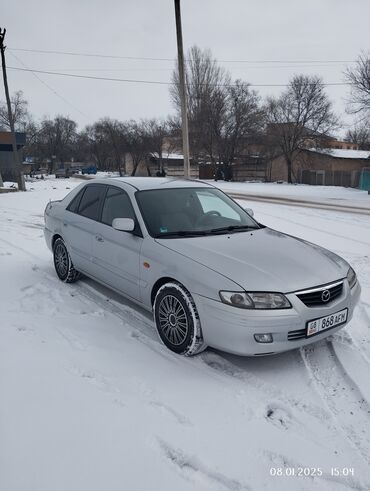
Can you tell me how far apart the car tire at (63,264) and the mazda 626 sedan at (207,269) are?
28cm

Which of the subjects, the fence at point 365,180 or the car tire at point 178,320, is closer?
the car tire at point 178,320

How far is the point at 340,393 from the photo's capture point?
9.68 ft

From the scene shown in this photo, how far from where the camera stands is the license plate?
10.2 ft

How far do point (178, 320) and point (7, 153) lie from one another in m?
48.4

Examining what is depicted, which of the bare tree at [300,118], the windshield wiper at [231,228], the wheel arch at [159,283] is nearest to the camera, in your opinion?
the wheel arch at [159,283]

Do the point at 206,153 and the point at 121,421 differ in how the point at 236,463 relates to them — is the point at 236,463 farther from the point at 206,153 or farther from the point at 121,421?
the point at 206,153

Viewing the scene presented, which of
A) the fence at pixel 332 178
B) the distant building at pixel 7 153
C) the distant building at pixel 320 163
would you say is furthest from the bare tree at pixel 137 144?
the fence at pixel 332 178

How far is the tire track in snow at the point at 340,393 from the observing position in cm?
252

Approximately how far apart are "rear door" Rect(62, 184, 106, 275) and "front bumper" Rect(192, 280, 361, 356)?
2.13 metres

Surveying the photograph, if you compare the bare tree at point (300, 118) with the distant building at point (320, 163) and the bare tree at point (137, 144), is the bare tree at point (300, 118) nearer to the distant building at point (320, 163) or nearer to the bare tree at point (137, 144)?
the distant building at point (320, 163)

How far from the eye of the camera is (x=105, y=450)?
2328 mm

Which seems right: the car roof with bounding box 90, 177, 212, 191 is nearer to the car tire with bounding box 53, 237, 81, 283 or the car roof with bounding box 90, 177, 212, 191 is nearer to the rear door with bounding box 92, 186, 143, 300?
the rear door with bounding box 92, 186, 143, 300

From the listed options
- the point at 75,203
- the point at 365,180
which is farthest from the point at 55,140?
the point at 75,203
